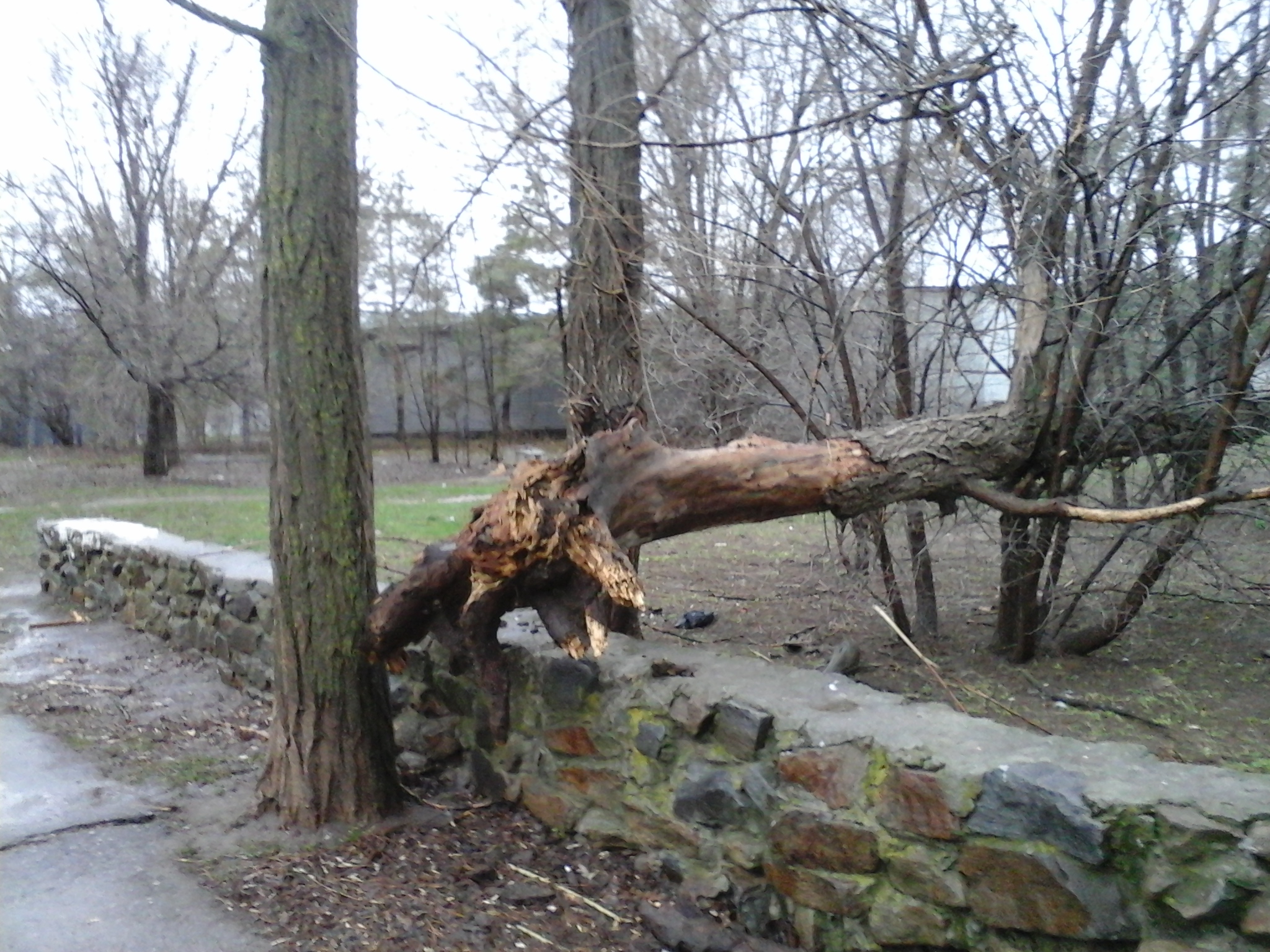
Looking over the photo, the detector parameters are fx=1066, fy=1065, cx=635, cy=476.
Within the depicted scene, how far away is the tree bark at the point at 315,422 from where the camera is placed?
4.34 meters

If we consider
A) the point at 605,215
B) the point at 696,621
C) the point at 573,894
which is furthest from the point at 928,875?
the point at 605,215

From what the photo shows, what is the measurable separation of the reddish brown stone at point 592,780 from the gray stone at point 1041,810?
60.9 inches

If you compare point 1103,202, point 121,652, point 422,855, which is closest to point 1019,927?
point 422,855

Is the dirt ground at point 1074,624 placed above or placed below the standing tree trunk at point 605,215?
below

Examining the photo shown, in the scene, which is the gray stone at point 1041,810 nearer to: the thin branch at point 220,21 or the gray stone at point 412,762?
the gray stone at point 412,762

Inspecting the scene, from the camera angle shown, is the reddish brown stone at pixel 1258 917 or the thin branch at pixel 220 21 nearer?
the reddish brown stone at pixel 1258 917

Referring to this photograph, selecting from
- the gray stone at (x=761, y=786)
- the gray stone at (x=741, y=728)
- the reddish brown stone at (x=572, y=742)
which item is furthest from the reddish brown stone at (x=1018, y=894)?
the reddish brown stone at (x=572, y=742)

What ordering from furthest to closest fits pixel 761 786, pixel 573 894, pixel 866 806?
1. pixel 573 894
2. pixel 761 786
3. pixel 866 806

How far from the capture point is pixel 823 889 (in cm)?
337

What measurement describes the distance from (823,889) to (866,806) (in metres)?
0.32

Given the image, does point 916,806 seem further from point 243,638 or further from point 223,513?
point 223,513

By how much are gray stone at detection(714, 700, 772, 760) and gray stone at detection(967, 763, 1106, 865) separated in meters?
0.79

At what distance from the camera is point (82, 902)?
3.82m

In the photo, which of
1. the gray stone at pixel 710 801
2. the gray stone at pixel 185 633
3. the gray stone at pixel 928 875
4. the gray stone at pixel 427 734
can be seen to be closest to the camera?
the gray stone at pixel 928 875
